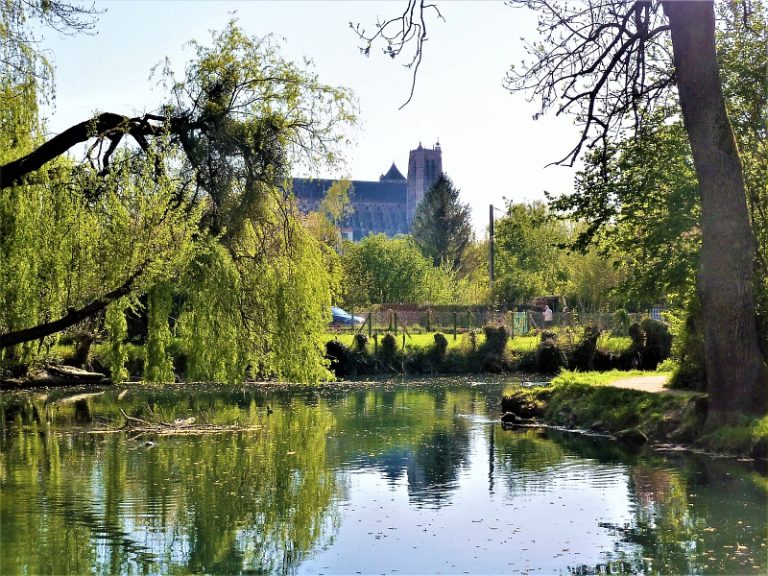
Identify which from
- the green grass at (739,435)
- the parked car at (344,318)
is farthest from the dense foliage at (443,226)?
the green grass at (739,435)

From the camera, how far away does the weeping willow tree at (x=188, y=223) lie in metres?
18.4

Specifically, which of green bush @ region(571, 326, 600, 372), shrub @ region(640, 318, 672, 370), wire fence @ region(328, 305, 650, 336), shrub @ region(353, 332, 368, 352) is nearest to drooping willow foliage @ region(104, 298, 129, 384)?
shrub @ region(640, 318, 672, 370)

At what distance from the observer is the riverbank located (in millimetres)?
18078

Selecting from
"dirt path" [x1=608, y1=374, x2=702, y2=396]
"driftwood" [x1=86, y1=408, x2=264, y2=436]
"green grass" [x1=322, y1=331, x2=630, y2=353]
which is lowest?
"driftwood" [x1=86, y1=408, x2=264, y2=436]

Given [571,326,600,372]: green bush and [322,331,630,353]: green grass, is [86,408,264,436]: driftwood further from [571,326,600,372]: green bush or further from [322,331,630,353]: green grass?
[571,326,600,372]: green bush

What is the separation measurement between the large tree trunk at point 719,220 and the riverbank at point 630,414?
0.67 meters

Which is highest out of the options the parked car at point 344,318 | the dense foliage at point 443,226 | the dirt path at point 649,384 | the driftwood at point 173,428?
the dense foliage at point 443,226

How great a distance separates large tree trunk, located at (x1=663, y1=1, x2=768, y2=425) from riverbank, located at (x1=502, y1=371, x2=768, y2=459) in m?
0.67

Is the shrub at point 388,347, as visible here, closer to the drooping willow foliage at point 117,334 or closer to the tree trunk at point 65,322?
the drooping willow foliage at point 117,334

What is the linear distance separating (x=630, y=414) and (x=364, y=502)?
850 centimetres

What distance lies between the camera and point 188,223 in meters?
19.8

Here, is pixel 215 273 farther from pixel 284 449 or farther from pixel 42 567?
pixel 42 567

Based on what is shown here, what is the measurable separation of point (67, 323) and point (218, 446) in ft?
14.4

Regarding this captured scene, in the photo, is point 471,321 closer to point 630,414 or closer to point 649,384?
point 649,384
